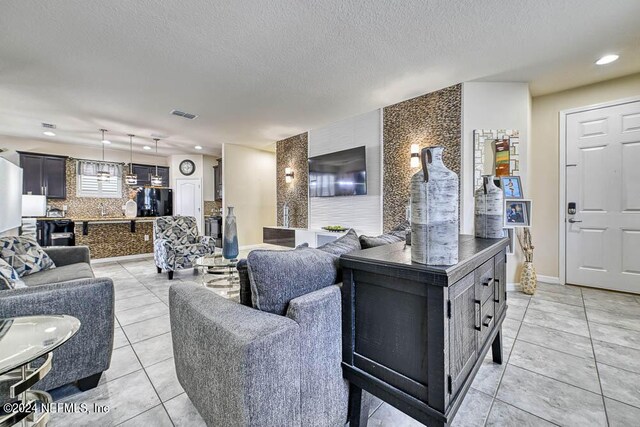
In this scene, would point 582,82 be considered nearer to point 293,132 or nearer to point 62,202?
point 293,132

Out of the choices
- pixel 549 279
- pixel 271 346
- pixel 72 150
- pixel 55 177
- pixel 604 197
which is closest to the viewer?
pixel 271 346

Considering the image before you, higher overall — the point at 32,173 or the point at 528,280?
the point at 32,173

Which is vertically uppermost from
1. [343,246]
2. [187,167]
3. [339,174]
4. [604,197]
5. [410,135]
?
[187,167]

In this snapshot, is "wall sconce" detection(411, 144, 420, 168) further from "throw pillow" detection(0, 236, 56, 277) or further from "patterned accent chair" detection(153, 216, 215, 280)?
"throw pillow" detection(0, 236, 56, 277)

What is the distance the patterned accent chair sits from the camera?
4.11m

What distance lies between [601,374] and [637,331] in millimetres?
1047

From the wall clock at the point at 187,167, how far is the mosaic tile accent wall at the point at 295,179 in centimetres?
298

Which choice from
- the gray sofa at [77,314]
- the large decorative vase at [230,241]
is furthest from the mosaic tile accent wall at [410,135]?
the gray sofa at [77,314]

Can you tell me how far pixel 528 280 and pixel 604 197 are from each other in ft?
4.71

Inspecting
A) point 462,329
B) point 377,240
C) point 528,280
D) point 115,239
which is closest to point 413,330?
point 462,329

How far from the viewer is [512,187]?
10.6ft

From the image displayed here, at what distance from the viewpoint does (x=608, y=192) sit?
3.30m

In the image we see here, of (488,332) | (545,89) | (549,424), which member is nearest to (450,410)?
(488,332)

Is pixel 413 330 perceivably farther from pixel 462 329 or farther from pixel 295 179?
pixel 295 179
